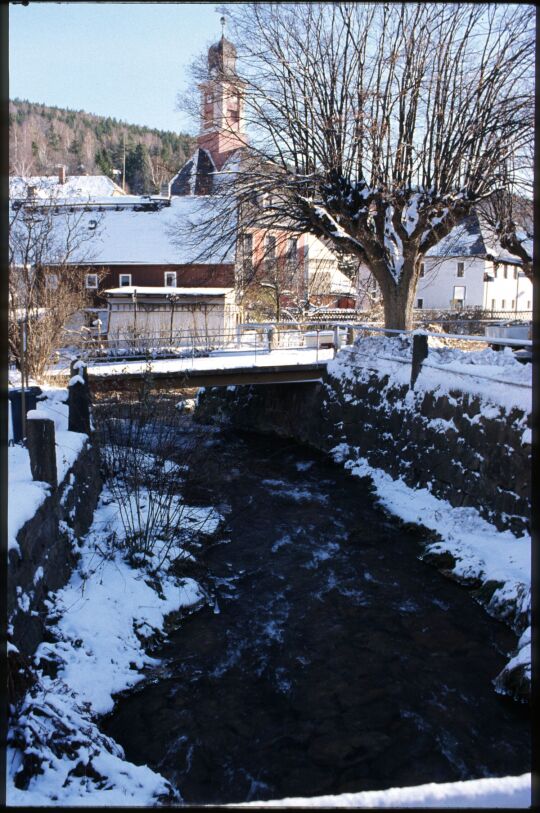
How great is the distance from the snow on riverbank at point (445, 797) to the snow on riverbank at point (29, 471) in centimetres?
445

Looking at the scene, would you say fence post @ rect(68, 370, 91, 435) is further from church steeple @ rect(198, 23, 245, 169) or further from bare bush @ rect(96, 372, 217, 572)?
church steeple @ rect(198, 23, 245, 169)

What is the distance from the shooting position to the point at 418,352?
1419 cm

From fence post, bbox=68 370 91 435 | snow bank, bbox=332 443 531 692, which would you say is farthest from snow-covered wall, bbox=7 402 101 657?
snow bank, bbox=332 443 531 692

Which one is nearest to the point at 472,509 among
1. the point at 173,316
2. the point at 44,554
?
the point at 44,554

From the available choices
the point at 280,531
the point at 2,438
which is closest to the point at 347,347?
the point at 280,531

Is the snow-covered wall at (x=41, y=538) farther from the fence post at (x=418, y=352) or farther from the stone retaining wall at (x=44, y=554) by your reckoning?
the fence post at (x=418, y=352)

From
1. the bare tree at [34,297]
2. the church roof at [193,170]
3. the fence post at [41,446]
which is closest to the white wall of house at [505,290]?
the church roof at [193,170]

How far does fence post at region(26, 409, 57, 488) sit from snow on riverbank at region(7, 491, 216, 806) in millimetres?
1323

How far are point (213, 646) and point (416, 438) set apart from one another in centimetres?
718

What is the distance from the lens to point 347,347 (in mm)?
18641

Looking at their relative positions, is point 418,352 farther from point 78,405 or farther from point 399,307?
point 78,405

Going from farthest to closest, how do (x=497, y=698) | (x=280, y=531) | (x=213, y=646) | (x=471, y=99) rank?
(x=471, y=99)
(x=280, y=531)
(x=213, y=646)
(x=497, y=698)

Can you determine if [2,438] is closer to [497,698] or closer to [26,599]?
[26,599]

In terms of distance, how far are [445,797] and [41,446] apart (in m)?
6.15
